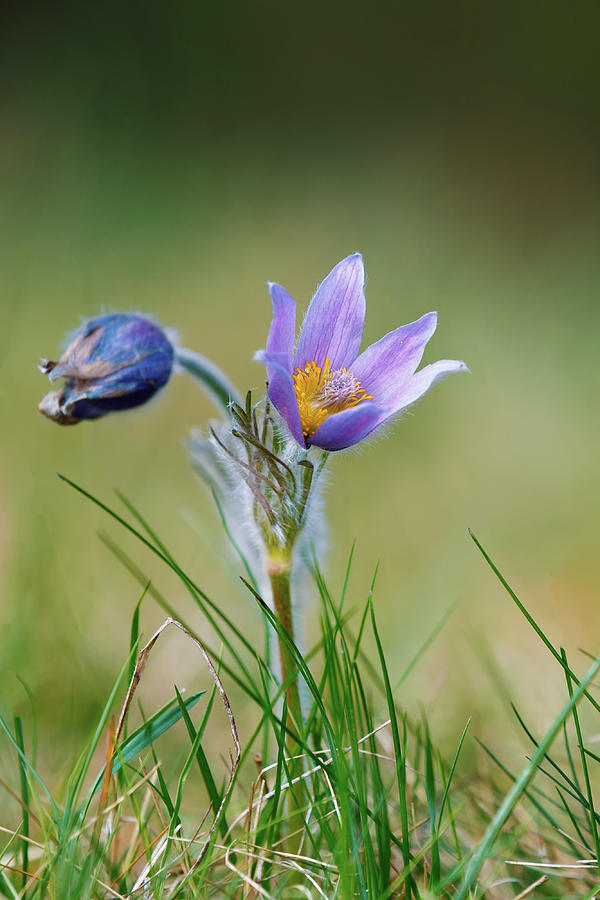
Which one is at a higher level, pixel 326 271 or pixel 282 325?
pixel 326 271

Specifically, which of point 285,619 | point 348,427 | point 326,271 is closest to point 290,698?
point 285,619

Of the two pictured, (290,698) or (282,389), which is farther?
(290,698)

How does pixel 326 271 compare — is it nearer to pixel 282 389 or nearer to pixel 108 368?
pixel 108 368

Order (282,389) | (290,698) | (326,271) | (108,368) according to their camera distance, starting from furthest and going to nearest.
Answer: (326,271) → (108,368) → (290,698) → (282,389)

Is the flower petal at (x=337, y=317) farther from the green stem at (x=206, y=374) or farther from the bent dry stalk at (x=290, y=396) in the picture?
the green stem at (x=206, y=374)

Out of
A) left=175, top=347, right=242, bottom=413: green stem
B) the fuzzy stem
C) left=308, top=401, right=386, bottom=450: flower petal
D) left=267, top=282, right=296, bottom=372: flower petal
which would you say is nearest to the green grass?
the fuzzy stem

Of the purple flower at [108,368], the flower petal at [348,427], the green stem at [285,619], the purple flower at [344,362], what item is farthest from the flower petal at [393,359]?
the purple flower at [108,368]

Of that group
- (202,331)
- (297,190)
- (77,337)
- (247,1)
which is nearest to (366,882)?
(77,337)

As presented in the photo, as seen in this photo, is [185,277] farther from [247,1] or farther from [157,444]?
[247,1]

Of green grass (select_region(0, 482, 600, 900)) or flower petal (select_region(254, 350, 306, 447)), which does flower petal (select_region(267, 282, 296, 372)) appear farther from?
green grass (select_region(0, 482, 600, 900))
